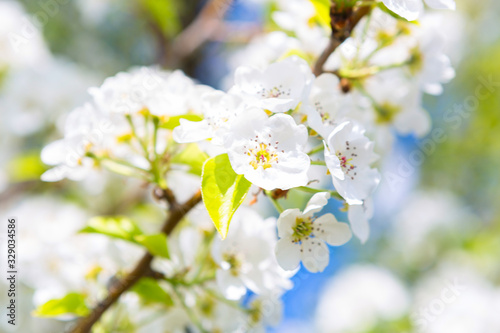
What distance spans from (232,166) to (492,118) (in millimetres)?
2864

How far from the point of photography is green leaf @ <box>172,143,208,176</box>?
2.95 feet

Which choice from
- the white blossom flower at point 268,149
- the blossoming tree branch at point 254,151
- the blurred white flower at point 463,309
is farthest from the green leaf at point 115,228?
the blurred white flower at point 463,309

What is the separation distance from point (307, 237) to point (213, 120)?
25cm

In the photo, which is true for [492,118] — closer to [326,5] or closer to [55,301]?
[326,5]

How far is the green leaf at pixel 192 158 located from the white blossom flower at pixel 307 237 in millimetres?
205

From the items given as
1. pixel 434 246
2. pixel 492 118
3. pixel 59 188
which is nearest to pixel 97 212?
pixel 59 188

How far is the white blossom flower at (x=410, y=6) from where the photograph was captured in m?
0.79

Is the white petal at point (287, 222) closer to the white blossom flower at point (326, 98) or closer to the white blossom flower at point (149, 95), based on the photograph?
the white blossom flower at point (326, 98)

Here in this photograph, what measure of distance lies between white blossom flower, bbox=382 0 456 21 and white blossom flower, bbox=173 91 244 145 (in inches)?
11.3

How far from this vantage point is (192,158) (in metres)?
0.91

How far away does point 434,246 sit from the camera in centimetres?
325

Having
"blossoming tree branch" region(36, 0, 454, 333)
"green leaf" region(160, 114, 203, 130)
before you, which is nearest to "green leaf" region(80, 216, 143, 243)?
"blossoming tree branch" region(36, 0, 454, 333)

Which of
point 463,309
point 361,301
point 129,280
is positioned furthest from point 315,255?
point 361,301

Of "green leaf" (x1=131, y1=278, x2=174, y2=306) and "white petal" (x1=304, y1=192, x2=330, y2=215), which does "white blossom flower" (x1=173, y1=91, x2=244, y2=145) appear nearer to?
"white petal" (x1=304, y1=192, x2=330, y2=215)
